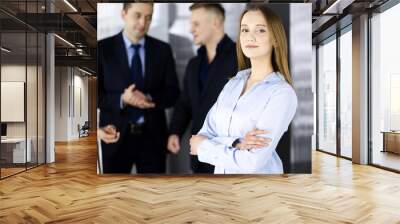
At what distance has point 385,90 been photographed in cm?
779

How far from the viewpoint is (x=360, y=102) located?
28.0 ft

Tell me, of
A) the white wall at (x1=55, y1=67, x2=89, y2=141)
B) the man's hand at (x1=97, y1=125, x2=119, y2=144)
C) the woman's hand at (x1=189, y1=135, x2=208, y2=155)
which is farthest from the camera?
the white wall at (x1=55, y1=67, x2=89, y2=141)

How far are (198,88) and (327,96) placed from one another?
5.71 m

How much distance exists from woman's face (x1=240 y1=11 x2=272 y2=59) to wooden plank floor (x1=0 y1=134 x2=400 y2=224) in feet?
6.42

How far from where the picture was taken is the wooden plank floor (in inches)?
165

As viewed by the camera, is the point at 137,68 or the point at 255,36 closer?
the point at 255,36

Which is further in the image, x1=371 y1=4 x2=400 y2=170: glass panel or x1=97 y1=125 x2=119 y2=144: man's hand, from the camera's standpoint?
x1=371 y1=4 x2=400 y2=170: glass panel

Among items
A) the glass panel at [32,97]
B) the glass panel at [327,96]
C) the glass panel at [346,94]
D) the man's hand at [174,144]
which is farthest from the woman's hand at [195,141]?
the glass panel at [327,96]

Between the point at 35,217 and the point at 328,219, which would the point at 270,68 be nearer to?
the point at 328,219

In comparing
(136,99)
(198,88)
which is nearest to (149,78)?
(136,99)

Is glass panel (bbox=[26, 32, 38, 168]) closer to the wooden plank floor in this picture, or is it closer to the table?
the table

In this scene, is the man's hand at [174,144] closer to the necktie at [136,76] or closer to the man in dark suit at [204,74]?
the man in dark suit at [204,74]

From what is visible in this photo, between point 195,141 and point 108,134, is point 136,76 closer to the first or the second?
point 108,134

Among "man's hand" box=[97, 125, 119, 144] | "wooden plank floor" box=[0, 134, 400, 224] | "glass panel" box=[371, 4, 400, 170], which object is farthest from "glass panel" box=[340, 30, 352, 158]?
"man's hand" box=[97, 125, 119, 144]
